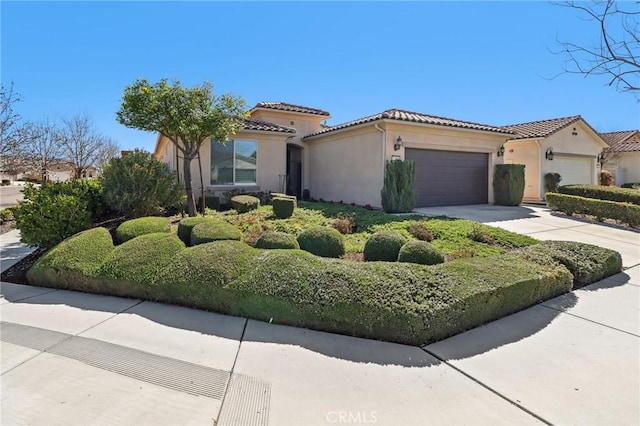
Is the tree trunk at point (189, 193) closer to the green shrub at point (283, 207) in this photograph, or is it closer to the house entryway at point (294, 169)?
the green shrub at point (283, 207)

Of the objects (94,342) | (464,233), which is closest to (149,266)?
(94,342)

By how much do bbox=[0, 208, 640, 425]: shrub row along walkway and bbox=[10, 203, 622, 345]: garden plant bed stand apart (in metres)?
0.20

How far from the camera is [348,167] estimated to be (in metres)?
13.9

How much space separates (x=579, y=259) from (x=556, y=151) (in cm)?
1448

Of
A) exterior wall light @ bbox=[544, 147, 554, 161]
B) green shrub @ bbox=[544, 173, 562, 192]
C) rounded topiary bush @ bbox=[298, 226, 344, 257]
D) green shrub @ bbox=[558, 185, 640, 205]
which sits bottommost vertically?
rounded topiary bush @ bbox=[298, 226, 344, 257]

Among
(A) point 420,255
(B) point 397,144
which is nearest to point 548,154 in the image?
(B) point 397,144

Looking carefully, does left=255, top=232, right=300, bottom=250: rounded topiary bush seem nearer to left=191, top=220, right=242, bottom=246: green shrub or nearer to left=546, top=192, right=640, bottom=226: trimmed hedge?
left=191, top=220, right=242, bottom=246: green shrub

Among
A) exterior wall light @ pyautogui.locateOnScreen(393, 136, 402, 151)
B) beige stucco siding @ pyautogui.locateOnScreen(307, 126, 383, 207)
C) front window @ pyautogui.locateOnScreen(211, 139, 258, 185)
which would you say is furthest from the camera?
front window @ pyautogui.locateOnScreen(211, 139, 258, 185)

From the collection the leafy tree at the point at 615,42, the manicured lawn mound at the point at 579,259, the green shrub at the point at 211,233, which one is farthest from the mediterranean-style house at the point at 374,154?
Result: the green shrub at the point at 211,233

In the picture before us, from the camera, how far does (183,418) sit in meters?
2.37

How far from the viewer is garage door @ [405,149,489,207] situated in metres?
13.2

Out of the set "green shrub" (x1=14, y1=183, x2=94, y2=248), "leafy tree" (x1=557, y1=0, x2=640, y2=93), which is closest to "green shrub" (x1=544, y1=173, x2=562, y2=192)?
"leafy tree" (x1=557, y1=0, x2=640, y2=93)

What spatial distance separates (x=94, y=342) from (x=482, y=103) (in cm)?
1770

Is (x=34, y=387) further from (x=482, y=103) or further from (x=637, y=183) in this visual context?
(x=637, y=183)
